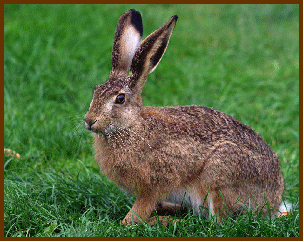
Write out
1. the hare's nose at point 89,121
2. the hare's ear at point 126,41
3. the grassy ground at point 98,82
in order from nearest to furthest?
the hare's nose at point 89,121
the grassy ground at point 98,82
the hare's ear at point 126,41

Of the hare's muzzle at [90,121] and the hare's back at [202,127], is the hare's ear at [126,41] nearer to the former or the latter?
the hare's back at [202,127]

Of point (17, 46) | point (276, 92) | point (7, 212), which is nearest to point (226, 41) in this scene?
point (276, 92)

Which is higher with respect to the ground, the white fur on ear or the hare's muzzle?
the white fur on ear

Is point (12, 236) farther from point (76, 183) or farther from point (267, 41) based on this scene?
point (267, 41)

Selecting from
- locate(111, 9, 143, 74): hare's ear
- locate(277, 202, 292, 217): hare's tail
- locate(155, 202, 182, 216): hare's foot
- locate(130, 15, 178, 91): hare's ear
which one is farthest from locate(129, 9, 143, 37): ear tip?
locate(277, 202, 292, 217): hare's tail

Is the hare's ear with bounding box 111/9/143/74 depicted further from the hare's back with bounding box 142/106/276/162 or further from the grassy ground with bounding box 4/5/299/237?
the grassy ground with bounding box 4/5/299/237

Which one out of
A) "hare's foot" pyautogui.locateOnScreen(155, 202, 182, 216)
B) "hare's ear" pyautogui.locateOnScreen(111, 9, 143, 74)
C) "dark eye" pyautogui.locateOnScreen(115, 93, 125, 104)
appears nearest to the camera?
"dark eye" pyautogui.locateOnScreen(115, 93, 125, 104)

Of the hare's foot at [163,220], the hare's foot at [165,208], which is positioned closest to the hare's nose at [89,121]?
the hare's foot at [163,220]
